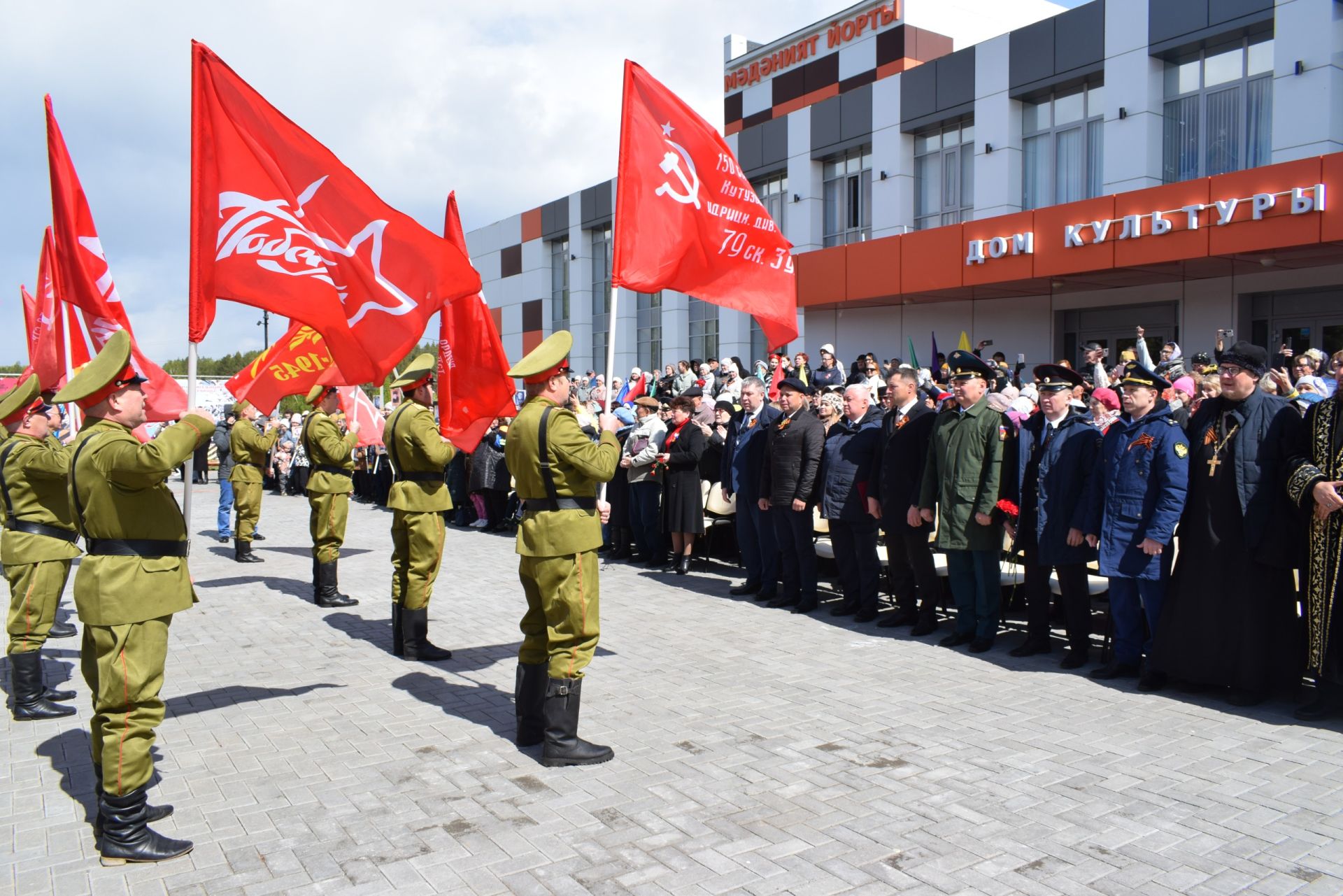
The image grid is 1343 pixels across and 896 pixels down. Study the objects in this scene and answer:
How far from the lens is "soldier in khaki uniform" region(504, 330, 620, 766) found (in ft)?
17.6

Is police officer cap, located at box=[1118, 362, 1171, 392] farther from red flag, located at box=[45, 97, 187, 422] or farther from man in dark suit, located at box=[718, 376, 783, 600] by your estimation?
red flag, located at box=[45, 97, 187, 422]

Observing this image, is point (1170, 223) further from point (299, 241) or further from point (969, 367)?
point (299, 241)

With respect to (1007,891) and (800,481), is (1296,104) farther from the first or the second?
(1007,891)

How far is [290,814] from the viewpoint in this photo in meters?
4.69

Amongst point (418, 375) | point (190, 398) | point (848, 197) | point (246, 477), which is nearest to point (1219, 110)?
point (848, 197)

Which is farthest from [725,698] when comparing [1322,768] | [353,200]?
[353,200]

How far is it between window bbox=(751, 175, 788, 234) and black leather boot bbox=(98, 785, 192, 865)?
83.0ft

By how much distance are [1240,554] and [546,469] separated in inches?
174

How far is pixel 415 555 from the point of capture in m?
7.88

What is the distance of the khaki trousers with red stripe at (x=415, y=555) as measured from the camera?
7820 millimetres

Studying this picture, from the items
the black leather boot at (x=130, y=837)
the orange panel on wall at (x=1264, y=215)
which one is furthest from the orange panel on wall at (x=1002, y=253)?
the black leather boot at (x=130, y=837)

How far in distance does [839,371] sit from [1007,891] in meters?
14.8

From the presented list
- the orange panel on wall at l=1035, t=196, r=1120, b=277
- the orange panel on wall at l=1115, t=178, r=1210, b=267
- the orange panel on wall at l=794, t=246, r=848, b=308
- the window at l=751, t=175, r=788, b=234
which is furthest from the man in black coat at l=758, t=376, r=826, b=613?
the window at l=751, t=175, r=788, b=234

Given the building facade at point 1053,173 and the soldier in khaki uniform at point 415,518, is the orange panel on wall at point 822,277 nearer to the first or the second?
the building facade at point 1053,173
